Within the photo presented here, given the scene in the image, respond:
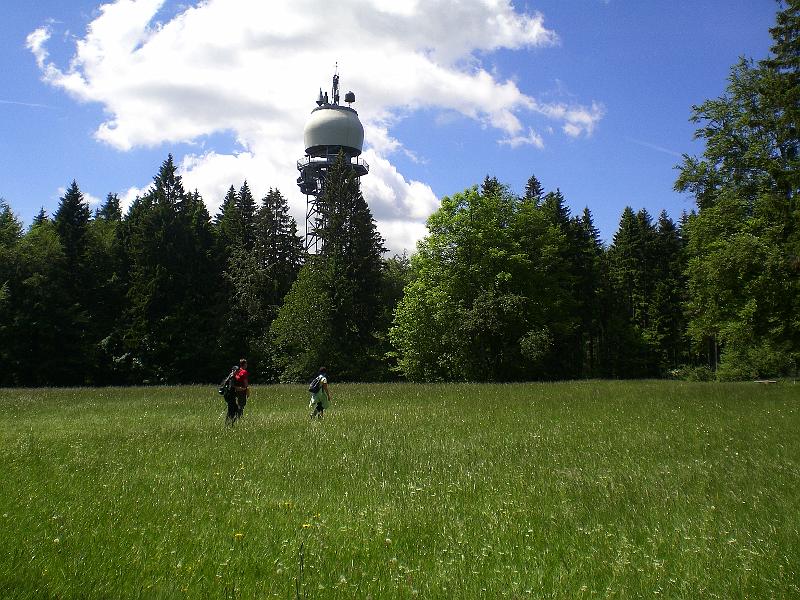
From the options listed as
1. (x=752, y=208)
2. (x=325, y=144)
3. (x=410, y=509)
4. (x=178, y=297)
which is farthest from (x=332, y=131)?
(x=410, y=509)

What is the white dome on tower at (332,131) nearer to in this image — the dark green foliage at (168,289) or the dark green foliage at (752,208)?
the dark green foliage at (168,289)

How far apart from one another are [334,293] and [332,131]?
18358 mm

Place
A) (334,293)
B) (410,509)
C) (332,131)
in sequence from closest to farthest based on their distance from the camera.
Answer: (410,509), (334,293), (332,131)

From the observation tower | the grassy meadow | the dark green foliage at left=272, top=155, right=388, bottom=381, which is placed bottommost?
the grassy meadow

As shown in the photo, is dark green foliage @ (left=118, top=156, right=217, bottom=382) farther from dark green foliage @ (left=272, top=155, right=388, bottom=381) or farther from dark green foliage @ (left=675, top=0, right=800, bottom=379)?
dark green foliage @ (left=675, top=0, right=800, bottom=379)

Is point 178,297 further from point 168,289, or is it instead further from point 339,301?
point 339,301

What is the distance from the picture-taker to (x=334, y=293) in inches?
1986

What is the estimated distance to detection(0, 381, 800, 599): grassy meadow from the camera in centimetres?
598

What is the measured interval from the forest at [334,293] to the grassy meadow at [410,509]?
24436 mm

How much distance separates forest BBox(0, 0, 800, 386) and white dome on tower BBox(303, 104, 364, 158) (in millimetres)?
5680

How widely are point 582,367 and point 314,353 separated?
3087cm

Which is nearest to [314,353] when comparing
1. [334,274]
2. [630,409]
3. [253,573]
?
[334,274]

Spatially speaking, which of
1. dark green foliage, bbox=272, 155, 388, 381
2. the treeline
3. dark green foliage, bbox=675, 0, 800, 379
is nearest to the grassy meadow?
dark green foliage, bbox=675, 0, 800, 379

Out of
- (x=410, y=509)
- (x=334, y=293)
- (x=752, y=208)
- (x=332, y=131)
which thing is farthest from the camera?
(x=332, y=131)
